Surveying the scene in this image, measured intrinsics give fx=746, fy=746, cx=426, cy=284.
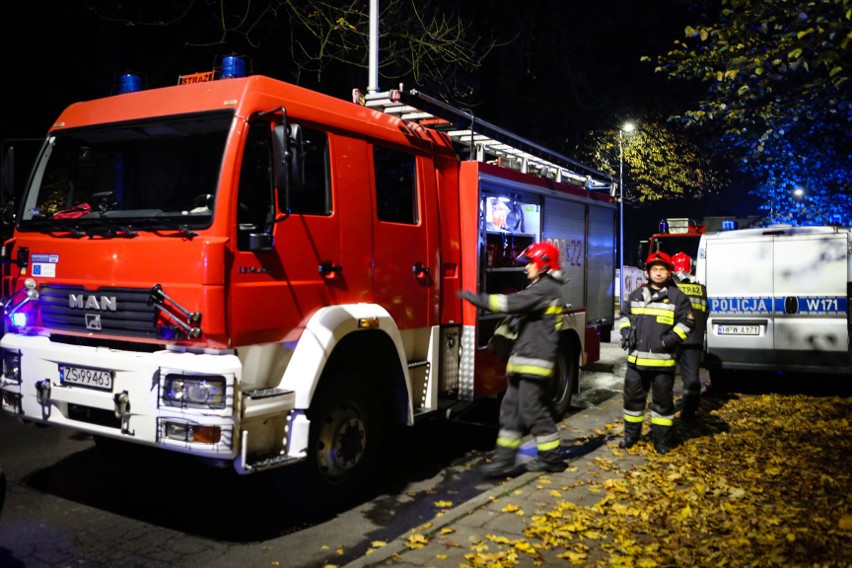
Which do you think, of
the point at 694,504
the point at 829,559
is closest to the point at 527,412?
the point at 694,504

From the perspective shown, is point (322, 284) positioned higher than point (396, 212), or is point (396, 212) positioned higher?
point (396, 212)

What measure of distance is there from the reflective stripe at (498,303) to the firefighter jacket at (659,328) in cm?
163

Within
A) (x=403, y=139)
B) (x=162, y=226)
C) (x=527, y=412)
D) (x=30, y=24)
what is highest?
(x=30, y=24)

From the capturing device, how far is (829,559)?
396 cm

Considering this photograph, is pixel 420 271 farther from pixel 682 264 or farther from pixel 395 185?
pixel 682 264

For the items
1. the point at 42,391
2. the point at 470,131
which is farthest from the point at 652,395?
the point at 42,391

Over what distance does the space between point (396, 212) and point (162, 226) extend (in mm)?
1907

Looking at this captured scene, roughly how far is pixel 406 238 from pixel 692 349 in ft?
13.5

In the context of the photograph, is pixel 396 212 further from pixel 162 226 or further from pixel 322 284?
pixel 162 226

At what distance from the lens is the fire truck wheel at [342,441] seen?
16.5 ft

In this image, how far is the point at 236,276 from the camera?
4.49 metres

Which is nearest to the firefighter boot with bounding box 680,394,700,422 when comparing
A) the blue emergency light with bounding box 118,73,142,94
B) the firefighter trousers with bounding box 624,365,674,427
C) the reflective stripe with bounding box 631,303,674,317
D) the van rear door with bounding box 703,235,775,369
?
the firefighter trousers with bounding box 624,365,674,427

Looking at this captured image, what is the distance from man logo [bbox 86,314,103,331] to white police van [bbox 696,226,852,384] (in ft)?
25.2

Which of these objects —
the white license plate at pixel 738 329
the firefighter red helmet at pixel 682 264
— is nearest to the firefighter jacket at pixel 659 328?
the firefighter red helmet at pixel 682 264
